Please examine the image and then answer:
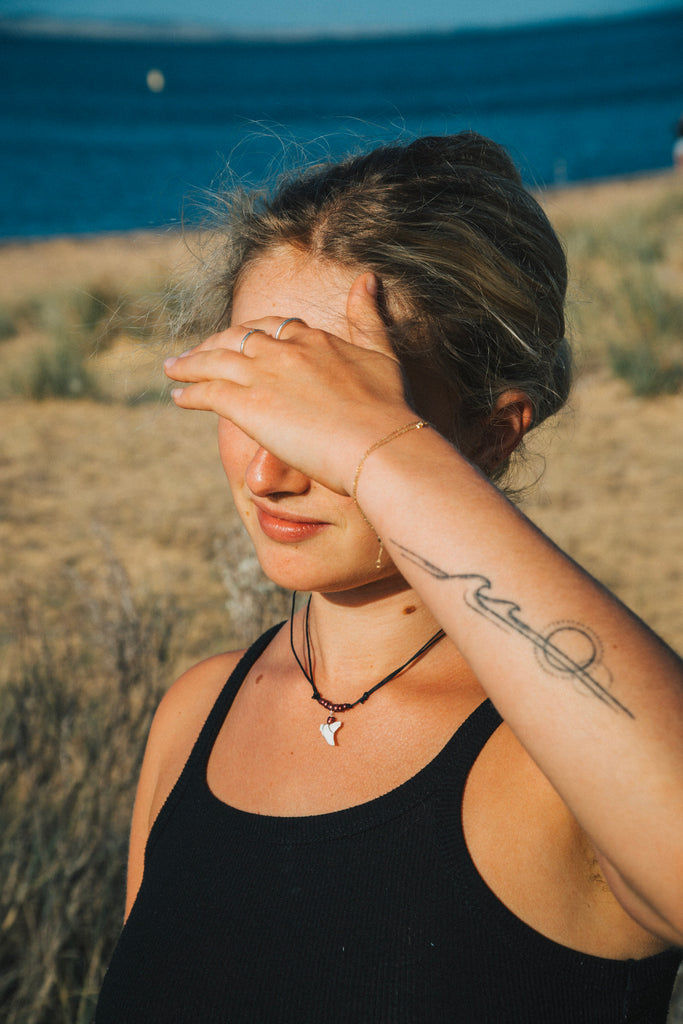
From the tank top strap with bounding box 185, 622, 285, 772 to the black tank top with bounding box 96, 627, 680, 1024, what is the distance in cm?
14

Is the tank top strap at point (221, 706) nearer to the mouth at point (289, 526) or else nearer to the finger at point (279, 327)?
the mouth at point (289, 526)

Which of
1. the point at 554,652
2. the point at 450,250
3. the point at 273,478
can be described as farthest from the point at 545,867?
the point at 450,250

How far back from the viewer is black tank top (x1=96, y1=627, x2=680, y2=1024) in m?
1.06

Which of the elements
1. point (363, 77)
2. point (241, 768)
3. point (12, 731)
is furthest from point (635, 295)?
point (363, 77)

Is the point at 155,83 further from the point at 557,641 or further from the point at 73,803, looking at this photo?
the point at 557,641

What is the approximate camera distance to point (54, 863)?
2.44 metres

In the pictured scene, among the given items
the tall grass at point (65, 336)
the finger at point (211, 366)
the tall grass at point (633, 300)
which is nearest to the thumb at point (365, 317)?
the finger at point (211, 366)

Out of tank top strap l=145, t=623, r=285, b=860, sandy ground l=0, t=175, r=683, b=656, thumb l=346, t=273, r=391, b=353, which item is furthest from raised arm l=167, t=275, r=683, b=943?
sandy ground l=0, t=175, r=683, b=656

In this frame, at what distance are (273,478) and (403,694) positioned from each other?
1.56 feet

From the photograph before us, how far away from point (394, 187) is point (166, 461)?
5.96 m

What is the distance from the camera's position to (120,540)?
5.82 metres

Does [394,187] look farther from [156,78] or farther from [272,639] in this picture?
[156,78]

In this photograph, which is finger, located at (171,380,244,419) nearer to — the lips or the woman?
the woman

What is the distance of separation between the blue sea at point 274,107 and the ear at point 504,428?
0.73 m
